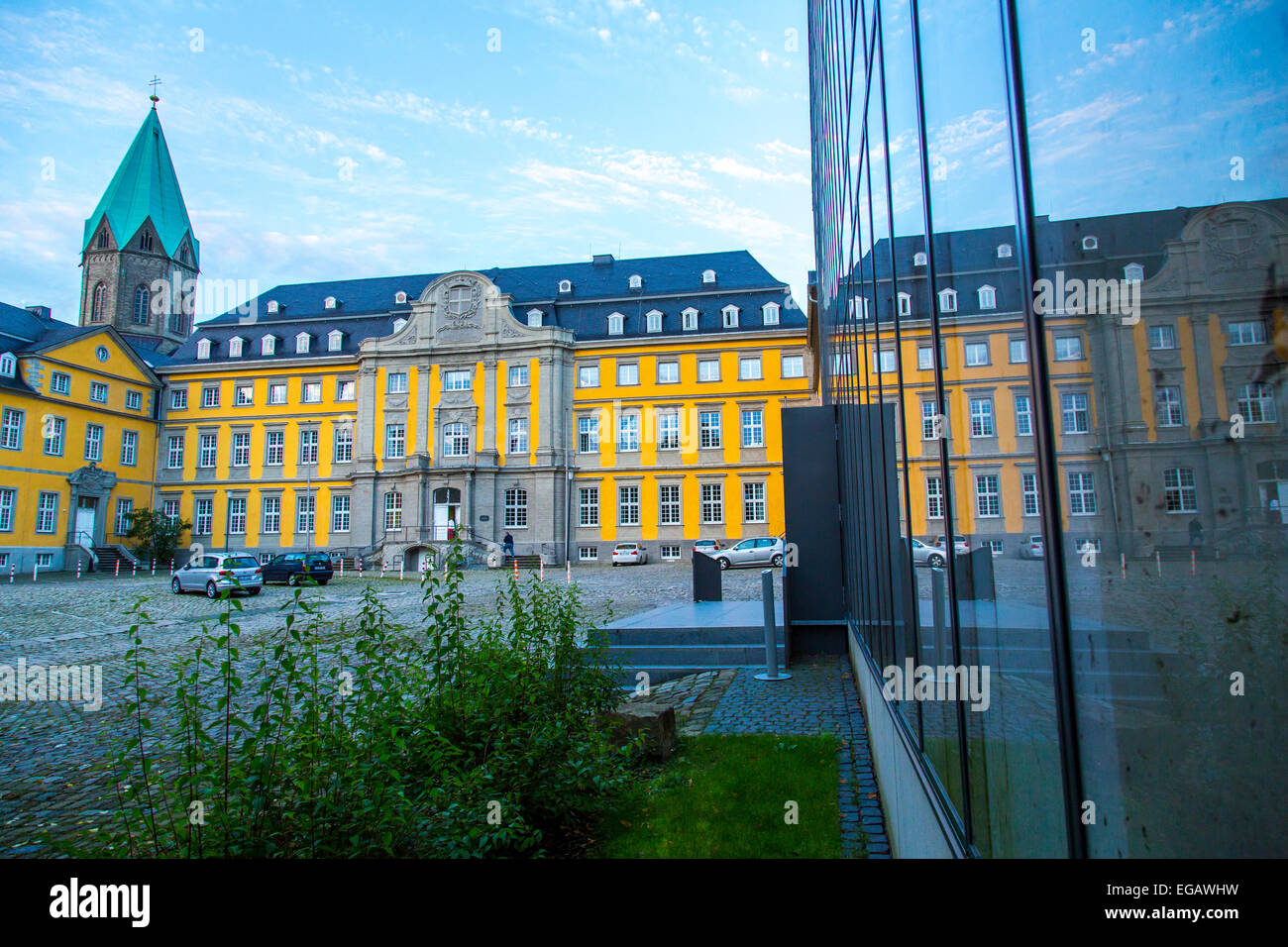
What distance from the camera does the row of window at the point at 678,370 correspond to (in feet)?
155

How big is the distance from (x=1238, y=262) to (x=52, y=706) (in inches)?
486

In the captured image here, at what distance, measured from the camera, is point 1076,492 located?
1.49 m

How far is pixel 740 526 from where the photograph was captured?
46969 mm

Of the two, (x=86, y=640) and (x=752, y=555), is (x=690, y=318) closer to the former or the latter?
(x=752, y=555)

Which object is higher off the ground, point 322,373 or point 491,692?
point 322,373

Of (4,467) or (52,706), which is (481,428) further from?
(52,706)

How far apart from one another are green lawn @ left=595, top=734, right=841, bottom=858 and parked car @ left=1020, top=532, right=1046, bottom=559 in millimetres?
3064

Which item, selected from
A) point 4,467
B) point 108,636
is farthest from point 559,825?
point 4,467

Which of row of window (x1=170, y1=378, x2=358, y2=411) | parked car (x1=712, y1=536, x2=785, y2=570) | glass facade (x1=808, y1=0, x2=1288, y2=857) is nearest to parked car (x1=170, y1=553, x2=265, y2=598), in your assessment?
parked car (x1=712, y1=536, x2=785, y2=570)

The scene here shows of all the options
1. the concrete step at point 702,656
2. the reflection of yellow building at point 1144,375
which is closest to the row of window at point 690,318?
the concrete step at point 702,656

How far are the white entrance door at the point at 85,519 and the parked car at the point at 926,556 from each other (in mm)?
54453

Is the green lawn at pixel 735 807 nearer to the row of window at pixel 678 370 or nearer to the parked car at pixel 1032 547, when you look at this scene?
the parked car at pixel 1032 547

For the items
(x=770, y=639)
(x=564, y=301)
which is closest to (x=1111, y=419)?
(x=770, y=639)

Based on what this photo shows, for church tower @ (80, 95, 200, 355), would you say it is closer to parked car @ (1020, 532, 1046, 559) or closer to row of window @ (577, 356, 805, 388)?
row of window @ (577, 356, 805, 388)
